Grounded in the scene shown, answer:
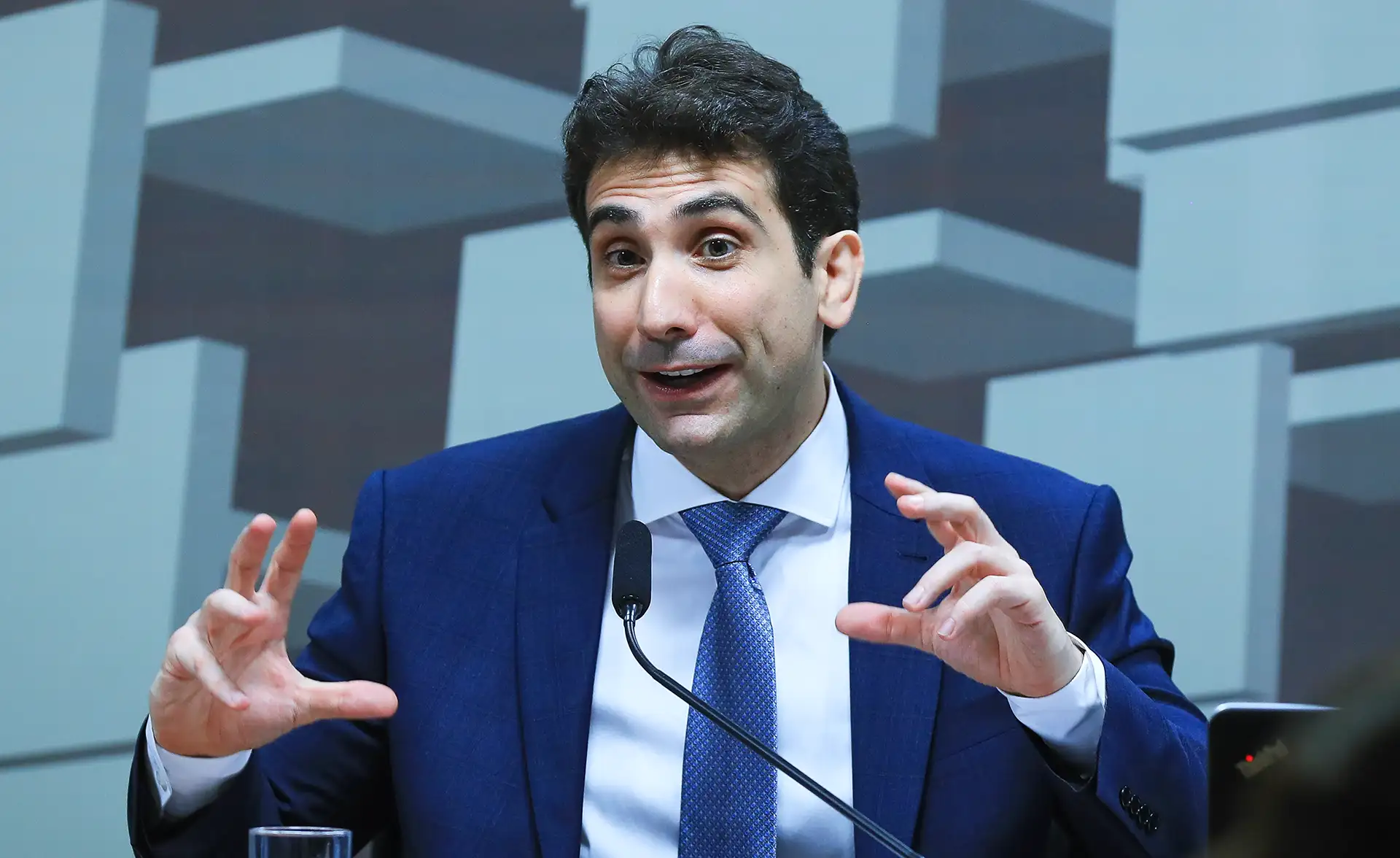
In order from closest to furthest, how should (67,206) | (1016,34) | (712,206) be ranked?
(712,206), (1016,34), (67,206)

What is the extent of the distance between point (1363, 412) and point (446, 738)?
155 cm

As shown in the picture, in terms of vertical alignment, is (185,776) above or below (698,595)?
below

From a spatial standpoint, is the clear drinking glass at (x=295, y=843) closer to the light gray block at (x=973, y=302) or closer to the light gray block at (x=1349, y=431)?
the light gray block at (x=973, y=302)

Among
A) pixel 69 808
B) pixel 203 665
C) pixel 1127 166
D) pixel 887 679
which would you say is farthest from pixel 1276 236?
pixel 69 808

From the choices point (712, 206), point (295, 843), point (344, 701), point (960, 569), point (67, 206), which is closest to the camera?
point (295, 843)

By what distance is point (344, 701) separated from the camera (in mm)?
1546

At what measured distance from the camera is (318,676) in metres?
2.01

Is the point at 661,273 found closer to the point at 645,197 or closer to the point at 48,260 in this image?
the point at 645,197

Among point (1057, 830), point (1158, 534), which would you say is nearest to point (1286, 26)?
point (1158, 534)

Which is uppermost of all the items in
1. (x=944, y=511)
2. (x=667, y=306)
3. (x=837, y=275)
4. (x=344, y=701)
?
(x=837, y=275)

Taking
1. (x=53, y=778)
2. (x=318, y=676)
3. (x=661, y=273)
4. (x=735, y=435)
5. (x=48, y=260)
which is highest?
(x=48, y=260)

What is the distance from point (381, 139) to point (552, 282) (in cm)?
43

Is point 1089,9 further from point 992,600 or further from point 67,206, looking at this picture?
point 67,206

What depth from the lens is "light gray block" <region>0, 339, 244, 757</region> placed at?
2908 millimetres
